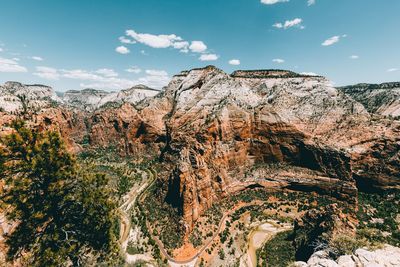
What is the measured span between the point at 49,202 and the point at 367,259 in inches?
862

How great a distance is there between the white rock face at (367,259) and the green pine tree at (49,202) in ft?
52.4

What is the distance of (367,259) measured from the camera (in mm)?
15820

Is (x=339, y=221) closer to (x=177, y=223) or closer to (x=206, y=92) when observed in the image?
(x=177, y=223)

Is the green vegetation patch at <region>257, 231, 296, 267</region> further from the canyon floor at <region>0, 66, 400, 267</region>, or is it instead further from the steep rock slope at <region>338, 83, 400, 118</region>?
the steep rock slope at <region>338, 83, 400, 118</region>

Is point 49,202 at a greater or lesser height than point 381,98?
lesser

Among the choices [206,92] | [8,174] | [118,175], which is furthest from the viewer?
[206,92]

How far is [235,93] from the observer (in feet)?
227

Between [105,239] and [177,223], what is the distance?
2457cm

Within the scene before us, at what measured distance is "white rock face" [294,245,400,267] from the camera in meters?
15.0

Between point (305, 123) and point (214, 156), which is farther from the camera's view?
point (305, 123)

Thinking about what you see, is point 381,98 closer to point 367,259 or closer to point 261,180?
point 261,180

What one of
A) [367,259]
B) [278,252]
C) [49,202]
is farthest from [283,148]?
[49,202]

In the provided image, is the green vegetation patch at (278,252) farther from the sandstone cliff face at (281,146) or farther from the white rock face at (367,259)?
the white rock face at (367,259)

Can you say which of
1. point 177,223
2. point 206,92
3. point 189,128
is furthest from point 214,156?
point 206,92
